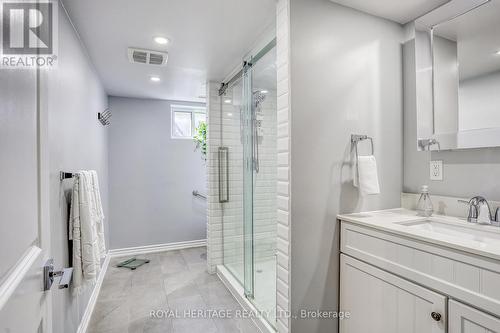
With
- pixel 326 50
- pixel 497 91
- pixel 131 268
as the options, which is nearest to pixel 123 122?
pixel 131 268

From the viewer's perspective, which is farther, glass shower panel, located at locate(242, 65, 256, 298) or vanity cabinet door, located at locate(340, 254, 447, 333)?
glass shower panel, located at locate(242, 65, 256, 298)

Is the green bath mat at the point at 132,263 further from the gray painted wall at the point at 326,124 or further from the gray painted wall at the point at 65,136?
the gray painted wall at the point at 326,124

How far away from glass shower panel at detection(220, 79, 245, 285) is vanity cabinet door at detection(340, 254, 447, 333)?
1.44 m

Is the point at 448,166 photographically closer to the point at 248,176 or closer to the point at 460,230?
the point at 460,230

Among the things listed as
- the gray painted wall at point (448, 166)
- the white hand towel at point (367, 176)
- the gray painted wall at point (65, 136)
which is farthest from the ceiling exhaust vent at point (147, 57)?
the gray painted wall at point (448, 166)

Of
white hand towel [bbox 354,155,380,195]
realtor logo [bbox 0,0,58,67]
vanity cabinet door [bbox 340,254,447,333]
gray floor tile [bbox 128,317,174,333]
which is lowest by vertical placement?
gray floor tile [bbox 128,317,174,333]

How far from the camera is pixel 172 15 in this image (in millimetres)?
1778

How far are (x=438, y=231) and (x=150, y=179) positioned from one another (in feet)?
12.0

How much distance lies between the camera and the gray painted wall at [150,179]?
3859 mm

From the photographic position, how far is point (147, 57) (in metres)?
2.40

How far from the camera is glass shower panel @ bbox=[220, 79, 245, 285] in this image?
2.90m

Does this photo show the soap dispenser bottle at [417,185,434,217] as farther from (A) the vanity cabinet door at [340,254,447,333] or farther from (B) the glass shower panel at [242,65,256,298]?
(B) the glass shower panel at [242,65,256,298]

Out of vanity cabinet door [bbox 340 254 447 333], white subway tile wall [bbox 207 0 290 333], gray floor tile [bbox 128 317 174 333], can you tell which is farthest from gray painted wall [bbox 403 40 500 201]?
gray floor tile [bbox 128 317 174 333]

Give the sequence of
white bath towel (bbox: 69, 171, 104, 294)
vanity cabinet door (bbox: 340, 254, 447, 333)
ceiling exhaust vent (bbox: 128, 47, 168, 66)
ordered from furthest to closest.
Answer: ceiling exhaust vent (bbox: 128, 47, 168, 66) → white bath towel (bbox: 69, 171, 104, 294) → vanity cabinet door (bbox: 340, 254, 447, 333)
